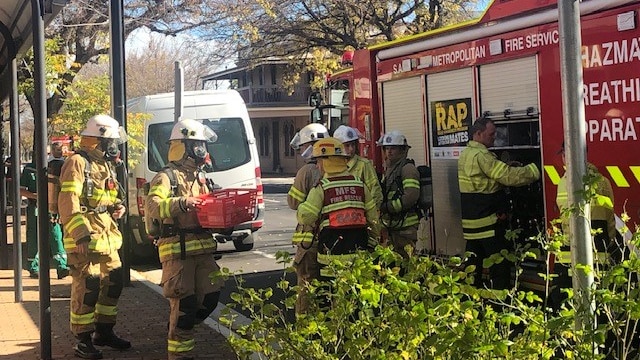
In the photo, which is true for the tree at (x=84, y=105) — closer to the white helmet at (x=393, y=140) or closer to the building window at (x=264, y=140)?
the white helmet at (x=393, y=140)

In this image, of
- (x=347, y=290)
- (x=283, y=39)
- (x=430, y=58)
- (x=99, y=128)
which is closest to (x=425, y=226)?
(x=430, y=58)

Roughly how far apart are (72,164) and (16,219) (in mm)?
3204

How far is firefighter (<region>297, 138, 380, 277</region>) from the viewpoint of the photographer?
536 cm

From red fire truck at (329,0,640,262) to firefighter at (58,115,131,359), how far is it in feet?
9.55

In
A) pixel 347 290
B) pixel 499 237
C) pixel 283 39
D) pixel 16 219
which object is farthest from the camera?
pixel 283 39

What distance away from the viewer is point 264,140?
160 feet

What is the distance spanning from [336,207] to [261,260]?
251 inches

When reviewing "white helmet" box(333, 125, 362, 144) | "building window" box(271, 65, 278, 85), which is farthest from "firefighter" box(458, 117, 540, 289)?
"building window" box(271, 65, 278, 85)

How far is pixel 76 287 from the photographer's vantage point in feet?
19.7

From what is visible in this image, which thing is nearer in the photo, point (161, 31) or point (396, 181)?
point (396, 181)

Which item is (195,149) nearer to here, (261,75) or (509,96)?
(509,96)

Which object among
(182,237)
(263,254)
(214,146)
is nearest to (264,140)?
(263,254)

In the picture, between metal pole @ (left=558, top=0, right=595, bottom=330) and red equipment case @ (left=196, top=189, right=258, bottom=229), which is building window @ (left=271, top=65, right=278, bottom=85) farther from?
metal pole @ (left=558, top=0, right=595, bottom=330)

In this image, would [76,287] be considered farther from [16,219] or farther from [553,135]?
[553,135]
